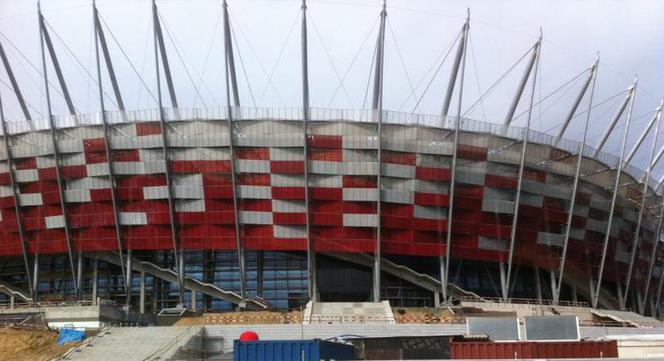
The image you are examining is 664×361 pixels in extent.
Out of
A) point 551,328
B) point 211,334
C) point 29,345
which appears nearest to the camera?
point 551,328

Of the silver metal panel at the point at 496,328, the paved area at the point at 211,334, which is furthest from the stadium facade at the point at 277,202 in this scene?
the silver metal panel at the point at 496,328

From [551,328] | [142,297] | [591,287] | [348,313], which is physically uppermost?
[591,287]

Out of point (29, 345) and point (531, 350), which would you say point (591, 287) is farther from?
point (29, 345)

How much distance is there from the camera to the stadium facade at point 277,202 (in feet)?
213

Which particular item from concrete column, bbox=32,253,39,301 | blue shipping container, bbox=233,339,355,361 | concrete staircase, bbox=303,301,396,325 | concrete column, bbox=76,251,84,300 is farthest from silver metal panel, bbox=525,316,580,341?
concrete column, bbox=32,253,39,301

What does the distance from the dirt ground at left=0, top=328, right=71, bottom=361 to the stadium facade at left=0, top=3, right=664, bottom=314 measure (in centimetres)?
2099

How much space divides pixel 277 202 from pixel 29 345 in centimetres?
2740

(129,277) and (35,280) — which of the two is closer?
(129,277)

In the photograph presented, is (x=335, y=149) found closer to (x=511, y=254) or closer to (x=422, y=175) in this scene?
(x=422, y=175)

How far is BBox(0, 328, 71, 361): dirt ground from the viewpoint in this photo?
134 feet

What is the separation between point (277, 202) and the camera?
65.6 meters

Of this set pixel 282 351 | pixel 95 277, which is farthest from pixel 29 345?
pixel 95 277

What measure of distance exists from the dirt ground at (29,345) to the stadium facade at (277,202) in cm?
2099

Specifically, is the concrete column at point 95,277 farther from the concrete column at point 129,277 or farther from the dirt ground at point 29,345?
the dirt ground at point 29,345
